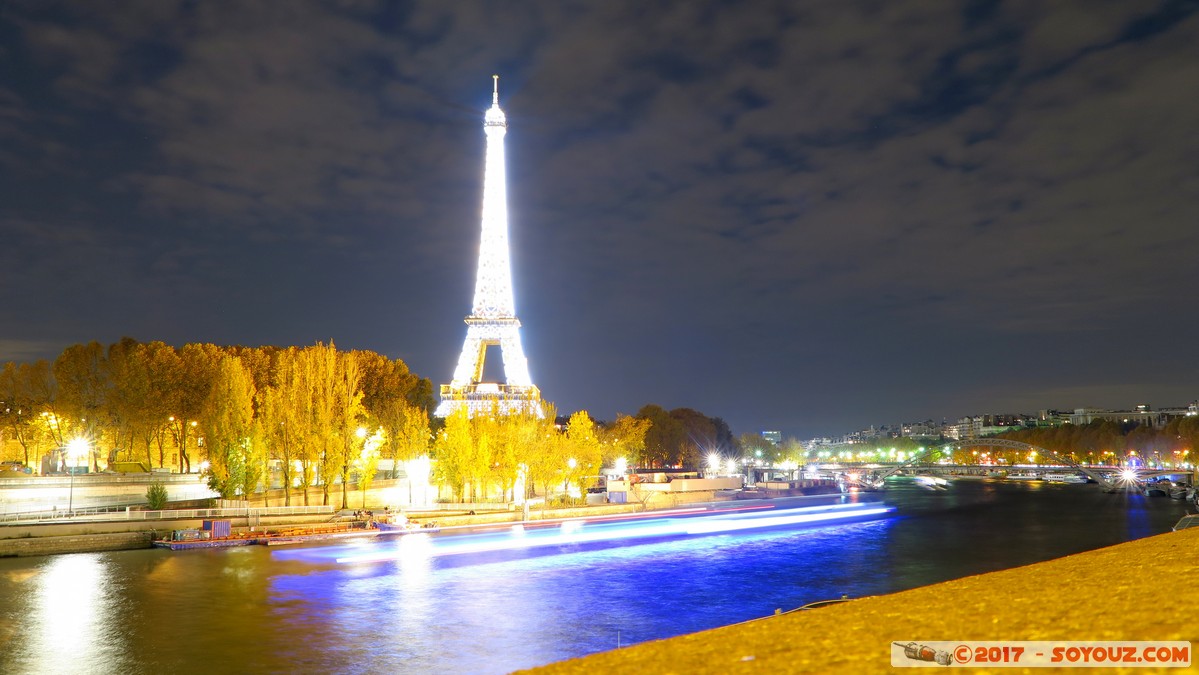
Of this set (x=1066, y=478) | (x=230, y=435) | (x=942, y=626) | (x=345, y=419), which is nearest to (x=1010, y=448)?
(x=1066, y=478)

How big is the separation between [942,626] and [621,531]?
4414cm

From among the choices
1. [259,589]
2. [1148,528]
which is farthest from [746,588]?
[1148,528]

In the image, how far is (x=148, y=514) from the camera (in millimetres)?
39844

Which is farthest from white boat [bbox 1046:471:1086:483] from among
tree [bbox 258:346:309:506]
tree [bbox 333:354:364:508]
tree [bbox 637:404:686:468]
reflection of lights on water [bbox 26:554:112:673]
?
reflection of lights on water [bbox 26:554:112:673]

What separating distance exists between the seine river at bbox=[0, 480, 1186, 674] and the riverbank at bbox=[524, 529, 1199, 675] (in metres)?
0.54

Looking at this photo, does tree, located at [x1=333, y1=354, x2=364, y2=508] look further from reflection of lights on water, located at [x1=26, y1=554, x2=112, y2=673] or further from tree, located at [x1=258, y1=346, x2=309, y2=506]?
reflection of lights on water, located at [x1=26, y1=554, x2=112, y2=673]

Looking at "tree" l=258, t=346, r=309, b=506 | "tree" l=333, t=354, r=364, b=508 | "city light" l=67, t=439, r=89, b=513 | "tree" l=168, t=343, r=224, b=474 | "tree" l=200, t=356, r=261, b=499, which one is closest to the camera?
"tree" l=200, t=356, r=261, b=499

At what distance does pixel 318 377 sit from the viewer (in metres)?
48.9

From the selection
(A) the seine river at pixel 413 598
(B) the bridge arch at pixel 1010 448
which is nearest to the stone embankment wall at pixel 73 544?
(A) the seine river at pixel 413 598

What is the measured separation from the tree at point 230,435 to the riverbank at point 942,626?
38.8 metres

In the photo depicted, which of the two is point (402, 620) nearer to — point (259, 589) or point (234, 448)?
point (259, 589)

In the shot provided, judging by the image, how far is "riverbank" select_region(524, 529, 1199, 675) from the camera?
7503mm

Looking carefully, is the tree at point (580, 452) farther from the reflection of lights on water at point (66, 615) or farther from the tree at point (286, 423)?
the reflection of lights on water at point (66, 615)

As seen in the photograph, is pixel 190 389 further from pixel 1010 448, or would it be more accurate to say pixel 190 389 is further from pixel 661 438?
pixel 1010 448
